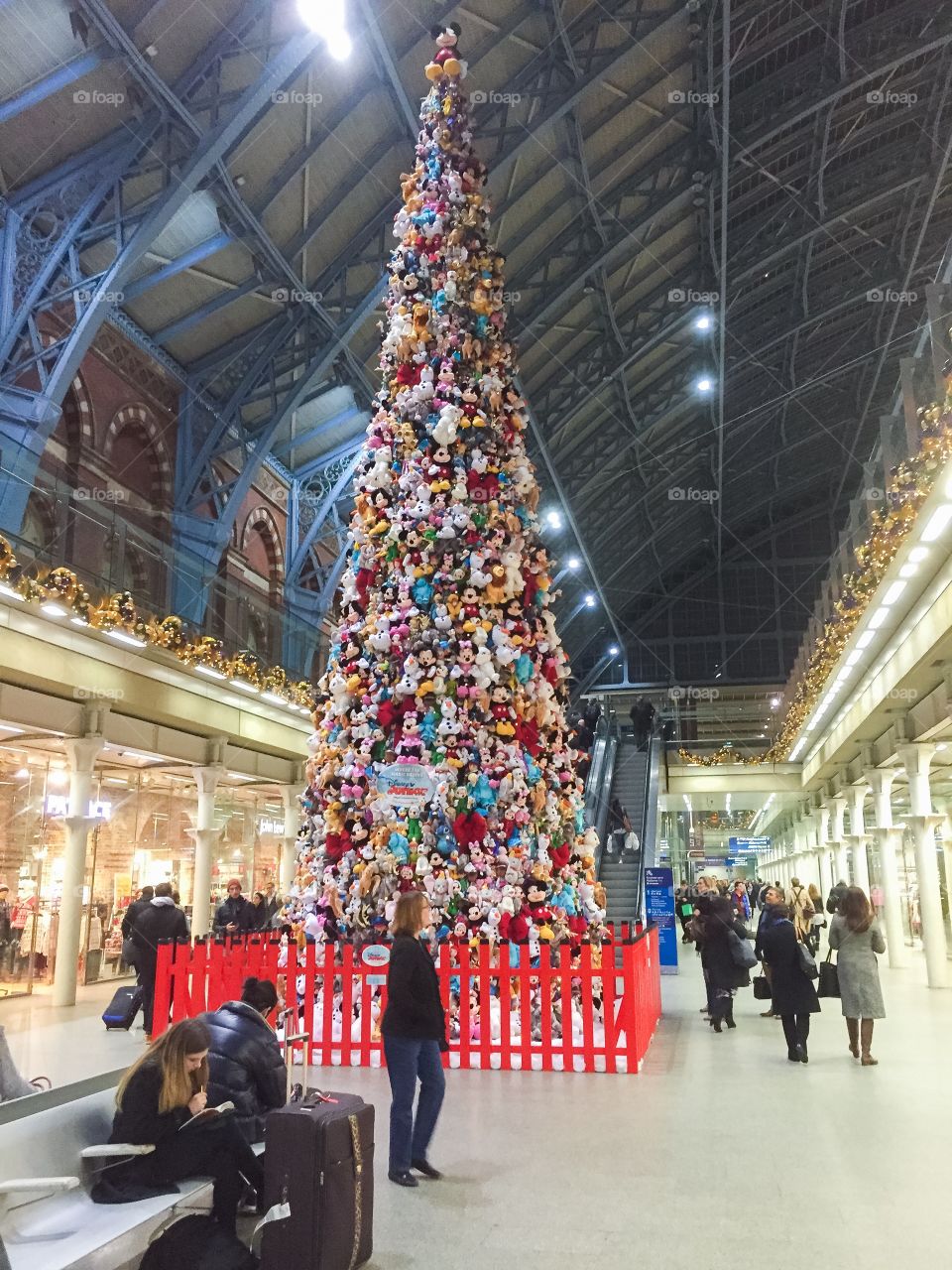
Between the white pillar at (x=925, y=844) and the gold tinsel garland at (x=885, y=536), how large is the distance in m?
1.76

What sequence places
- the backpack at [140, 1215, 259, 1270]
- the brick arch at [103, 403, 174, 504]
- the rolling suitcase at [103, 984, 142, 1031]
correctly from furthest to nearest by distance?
the brick arch at [103, 403, 174, 504]
the rolling suitcase at [103, 984, 142, 1031]
the backpack at [140, 1215, 259, 1270]

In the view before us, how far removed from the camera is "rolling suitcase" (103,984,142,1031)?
32.2ft

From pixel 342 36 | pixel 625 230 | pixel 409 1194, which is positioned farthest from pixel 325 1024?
pixel 625 230

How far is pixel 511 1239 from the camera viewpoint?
4043 mm

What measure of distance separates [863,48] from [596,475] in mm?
12169

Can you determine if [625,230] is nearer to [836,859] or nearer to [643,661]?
[836,859]

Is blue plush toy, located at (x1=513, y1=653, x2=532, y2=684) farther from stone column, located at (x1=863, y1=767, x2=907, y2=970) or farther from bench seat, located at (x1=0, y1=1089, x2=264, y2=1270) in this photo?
stone column, located at (x1=863, y1=767, x2=907, y2=970)

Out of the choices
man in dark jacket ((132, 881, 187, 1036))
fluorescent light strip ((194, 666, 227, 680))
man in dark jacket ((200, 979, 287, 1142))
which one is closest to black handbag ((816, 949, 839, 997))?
man in dark jacket ((200, 979, 287, 1142))

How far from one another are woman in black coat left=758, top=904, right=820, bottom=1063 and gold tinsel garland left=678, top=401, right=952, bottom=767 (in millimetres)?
3672

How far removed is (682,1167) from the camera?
5.01m

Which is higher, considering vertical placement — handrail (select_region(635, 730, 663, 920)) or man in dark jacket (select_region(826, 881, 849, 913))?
handrail (select_region(635, 730, 663, 920))

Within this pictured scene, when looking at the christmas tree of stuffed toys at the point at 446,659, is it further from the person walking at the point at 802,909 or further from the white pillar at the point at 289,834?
the white pillar at the point at 289,834

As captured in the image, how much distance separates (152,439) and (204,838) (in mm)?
6601

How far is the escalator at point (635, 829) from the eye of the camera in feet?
58.5
